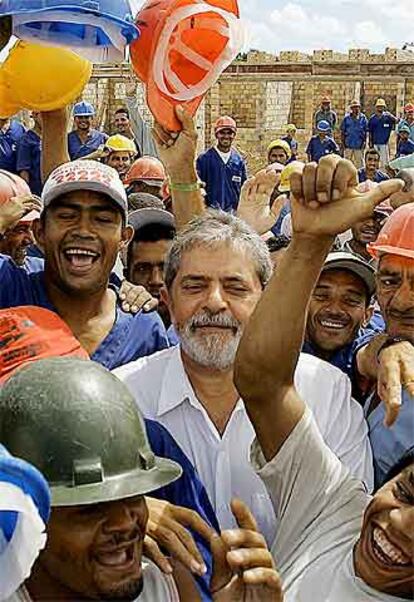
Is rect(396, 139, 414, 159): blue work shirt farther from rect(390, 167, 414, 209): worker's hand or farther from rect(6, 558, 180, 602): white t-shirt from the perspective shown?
rect(6, 558, 180, 602): white t-shirt

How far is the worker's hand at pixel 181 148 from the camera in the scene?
4.06m

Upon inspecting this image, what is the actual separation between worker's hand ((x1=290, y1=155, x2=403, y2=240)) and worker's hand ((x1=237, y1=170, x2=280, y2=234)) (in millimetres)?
2173

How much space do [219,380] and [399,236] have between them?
100 centimetres

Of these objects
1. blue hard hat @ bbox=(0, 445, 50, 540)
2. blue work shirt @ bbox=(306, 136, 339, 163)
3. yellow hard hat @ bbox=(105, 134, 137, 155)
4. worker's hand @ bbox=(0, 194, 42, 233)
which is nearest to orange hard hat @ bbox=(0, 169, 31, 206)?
worker's hand @ bbox=(0, 194, 42, 233)

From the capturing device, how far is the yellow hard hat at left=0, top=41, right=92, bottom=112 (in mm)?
3939

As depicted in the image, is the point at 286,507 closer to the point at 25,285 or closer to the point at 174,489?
the point at 174,489

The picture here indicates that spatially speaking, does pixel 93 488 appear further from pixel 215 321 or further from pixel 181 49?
pixel 181 49

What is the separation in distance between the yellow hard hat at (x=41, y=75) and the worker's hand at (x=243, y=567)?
7.79 ft

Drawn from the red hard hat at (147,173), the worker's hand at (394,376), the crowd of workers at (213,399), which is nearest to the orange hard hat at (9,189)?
the crowd of workers at (213,399)

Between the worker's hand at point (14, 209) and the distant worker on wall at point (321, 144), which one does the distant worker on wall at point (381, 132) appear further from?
the worker's hand at point (14, 209)

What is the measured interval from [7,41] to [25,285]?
0.96 meters

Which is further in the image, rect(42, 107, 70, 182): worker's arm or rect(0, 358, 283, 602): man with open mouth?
rect(42, 107, 70, 182): worker's arm

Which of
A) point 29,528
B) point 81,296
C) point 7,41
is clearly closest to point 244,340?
point 29,528

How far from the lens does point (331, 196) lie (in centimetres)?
220
